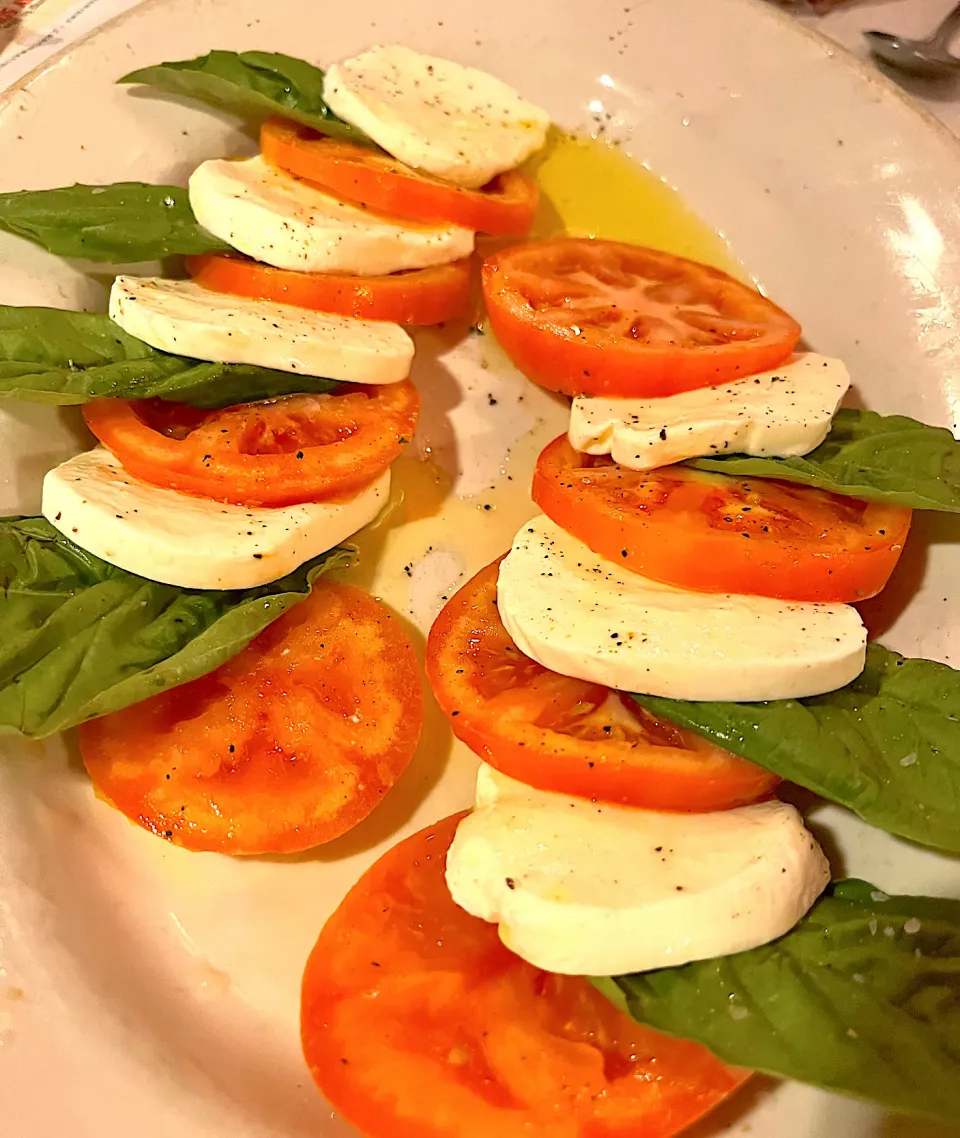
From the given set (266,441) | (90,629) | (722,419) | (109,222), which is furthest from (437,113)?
(90,629)

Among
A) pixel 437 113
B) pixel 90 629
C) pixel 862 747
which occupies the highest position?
pixel 437 113

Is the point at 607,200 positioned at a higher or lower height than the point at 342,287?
higher

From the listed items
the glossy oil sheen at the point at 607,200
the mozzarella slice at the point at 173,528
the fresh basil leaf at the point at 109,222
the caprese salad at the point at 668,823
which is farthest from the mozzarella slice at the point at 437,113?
the mozzarella slice at the point at 173,528

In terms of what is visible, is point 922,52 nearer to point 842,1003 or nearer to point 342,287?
point 342,287

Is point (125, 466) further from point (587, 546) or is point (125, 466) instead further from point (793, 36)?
point (793, 36)

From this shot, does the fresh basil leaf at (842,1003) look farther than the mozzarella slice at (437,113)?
No

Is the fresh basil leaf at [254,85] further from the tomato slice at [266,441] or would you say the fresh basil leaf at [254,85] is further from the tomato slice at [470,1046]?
the tomato slice at [470,1046]

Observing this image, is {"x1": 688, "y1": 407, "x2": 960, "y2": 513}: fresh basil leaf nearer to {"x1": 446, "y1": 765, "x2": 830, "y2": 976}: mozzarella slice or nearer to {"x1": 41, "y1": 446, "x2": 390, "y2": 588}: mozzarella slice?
{"x1": 446, "y1": 765, "x2": 830, "y2": 976}: mozzarella slice
